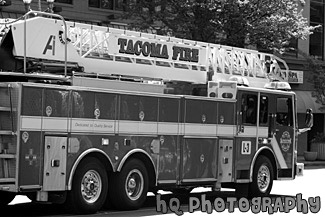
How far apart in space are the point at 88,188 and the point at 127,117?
161 centimetres

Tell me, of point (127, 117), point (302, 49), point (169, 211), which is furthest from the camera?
point (302, 49)

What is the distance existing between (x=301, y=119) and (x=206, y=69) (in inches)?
1017

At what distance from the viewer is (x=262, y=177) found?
1664cm

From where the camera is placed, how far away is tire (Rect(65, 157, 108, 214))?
1205cm

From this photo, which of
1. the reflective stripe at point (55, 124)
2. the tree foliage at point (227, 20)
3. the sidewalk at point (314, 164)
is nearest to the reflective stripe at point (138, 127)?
the reflective stripe at point (55, 124)

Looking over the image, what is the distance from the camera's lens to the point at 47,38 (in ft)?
40.0

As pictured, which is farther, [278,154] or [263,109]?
[278,154]

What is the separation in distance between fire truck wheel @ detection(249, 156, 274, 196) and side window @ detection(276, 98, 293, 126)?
114 cm

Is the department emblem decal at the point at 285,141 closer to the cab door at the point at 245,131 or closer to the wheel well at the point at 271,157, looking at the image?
the wheel well at the point at 271,157

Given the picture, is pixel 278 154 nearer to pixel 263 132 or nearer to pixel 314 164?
pixel 263 132

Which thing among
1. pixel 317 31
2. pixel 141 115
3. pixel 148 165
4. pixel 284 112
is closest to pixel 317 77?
pixel 317 31

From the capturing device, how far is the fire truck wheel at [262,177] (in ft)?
53.7

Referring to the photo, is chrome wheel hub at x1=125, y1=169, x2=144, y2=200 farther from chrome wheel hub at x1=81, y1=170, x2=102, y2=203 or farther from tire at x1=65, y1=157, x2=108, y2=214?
chrome wheel hub at x1=81, y1=170, x2=102, y2=203

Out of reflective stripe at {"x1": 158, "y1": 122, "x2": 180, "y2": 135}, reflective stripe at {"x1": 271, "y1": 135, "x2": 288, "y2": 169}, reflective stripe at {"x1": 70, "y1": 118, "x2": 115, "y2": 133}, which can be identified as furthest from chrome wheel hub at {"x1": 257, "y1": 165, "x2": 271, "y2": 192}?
reflective stripe at {"x1": 70, "y1": 118, "x2": 115, "y2": 133}
